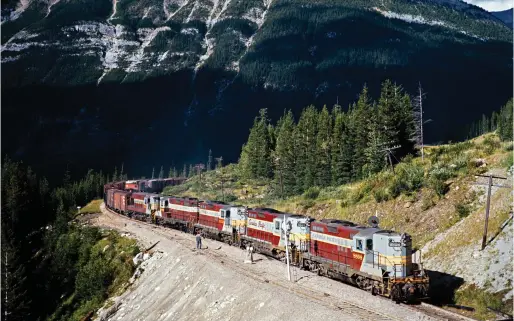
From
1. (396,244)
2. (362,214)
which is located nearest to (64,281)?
(362,214)

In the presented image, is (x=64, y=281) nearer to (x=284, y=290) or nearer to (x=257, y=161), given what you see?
(x=284, y=290)

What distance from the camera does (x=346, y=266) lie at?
99.3 ft

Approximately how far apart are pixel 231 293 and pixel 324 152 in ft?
162

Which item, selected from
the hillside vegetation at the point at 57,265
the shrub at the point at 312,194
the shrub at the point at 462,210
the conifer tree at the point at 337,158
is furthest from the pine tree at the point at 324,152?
the shrub at the point at 462,210

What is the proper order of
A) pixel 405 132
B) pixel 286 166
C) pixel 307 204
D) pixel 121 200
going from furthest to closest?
pixel 121 200 → pixel 286 166 → pixel 405 132 → pixel 307 204

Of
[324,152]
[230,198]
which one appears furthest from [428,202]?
[230,198]

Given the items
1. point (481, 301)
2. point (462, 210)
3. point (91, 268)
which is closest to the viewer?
point (481, 301)

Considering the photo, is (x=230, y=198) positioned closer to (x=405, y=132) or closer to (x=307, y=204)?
(x=307, y=204)

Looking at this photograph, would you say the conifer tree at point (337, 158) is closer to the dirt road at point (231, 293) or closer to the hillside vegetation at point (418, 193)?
the hillside vegetation at point (418, 193)

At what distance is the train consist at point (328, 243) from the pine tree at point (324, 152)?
24.6 m

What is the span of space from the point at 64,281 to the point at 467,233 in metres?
51.2

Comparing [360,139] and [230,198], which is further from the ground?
[360,139]

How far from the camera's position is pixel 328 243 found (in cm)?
Answer: 3250

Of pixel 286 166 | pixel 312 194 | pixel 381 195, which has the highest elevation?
pixel 286 166
